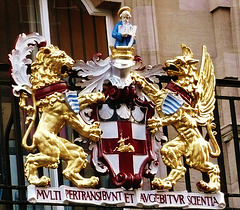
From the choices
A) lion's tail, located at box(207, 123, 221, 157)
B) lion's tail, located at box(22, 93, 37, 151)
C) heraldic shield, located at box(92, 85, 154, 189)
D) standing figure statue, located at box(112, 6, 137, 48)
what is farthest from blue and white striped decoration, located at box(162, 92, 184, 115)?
lion's tail, located at box(22, 93, 37, 151)

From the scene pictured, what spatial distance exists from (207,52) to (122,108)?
6.72 ft

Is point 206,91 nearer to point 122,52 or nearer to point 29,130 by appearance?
point 122,52

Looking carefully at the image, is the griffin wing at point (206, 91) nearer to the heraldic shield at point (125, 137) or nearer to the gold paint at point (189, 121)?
the gold paint at point (189, 121)

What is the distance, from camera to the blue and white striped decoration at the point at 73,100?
875 inches

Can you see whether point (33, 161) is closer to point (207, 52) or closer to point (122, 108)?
point (122, 108)

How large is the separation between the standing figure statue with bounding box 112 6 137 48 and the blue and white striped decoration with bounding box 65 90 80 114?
35.1 inches

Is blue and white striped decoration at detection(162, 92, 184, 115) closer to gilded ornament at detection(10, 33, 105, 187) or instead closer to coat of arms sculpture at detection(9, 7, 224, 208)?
coat of arms sculpture at detection(9, 7, 224, 208)

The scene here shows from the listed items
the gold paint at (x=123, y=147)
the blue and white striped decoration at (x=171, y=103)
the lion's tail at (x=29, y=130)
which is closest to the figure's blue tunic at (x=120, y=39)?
the blue and white striped decoration at (x=171, y=103)

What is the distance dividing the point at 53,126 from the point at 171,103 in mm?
1575

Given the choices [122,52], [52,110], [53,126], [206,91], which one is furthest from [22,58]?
[206,91]

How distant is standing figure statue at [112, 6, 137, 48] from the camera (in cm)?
2277

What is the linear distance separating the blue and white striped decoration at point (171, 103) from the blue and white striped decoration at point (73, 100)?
3.81ft

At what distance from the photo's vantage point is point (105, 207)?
22141 mm

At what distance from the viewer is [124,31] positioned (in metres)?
22.8
